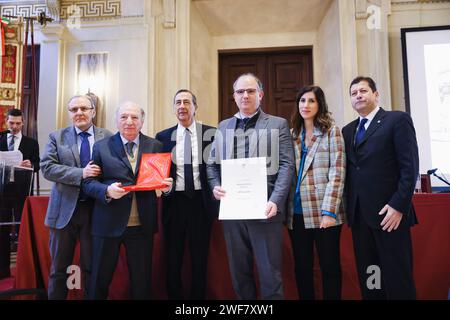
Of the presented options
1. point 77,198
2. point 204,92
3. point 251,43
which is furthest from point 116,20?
point 77,198

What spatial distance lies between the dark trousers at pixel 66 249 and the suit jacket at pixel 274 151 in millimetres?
799

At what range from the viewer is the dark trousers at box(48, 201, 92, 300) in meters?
2.12

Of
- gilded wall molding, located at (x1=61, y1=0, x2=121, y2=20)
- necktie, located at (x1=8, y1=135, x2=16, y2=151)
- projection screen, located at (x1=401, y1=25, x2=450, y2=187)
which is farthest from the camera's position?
gilded wall molding, located at (x1=61, y1=0, x2=121, y2=20)

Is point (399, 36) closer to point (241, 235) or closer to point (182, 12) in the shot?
point (182, 12)

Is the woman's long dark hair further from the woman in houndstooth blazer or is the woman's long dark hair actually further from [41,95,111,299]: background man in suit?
[41,95,111,299]: background man in suit

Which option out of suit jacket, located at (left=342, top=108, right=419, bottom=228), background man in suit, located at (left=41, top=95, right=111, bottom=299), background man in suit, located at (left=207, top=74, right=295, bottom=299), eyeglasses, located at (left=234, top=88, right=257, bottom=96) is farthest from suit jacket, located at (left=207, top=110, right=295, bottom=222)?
background man in suit, located at (left=41, top=95, right=111, bottom=299)

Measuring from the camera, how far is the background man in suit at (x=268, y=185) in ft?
6.12

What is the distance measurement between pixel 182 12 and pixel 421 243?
3.87m

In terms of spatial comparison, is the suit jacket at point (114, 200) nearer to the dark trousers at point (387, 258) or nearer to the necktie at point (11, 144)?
the dark trousers at point (387, 258)

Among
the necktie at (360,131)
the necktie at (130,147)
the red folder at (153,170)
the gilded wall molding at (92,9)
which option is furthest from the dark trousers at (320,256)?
the gilded wall molding at (92,9)

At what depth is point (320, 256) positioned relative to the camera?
196 centimetres

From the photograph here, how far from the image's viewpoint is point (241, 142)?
6.66 ft

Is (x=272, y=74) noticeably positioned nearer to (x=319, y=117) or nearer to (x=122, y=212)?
(x=319, y=117)
